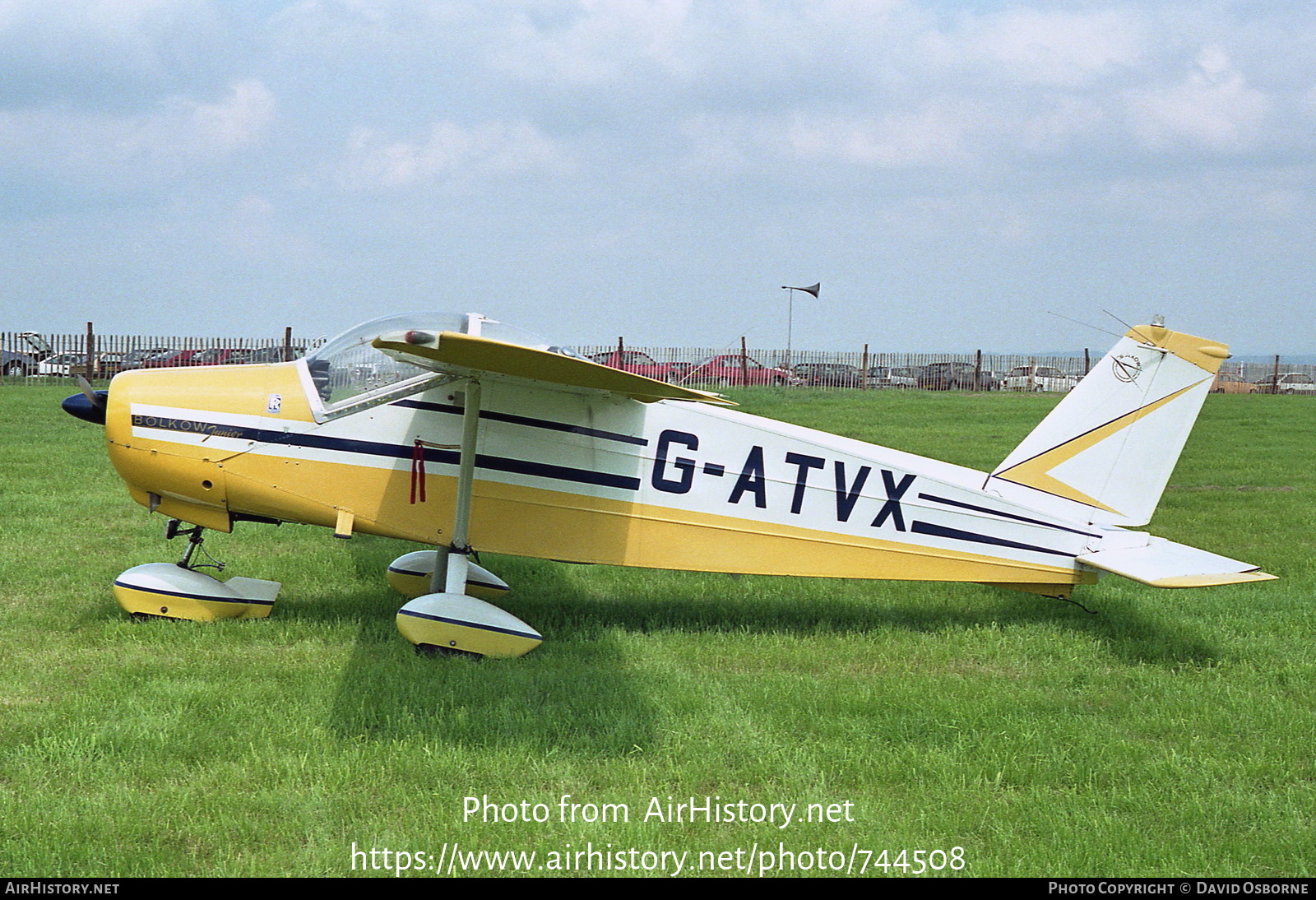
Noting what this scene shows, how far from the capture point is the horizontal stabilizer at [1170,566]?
6.12m

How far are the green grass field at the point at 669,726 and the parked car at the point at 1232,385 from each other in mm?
37328

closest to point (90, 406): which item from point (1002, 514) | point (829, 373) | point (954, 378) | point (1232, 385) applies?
point (1002, 514)

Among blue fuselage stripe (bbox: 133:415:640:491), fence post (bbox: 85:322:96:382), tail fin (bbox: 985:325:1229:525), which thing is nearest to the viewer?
blue fuselage stripe (bbox: 133:415:640:491)

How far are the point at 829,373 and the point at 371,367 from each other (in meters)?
30.8

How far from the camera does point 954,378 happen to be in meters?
39.8

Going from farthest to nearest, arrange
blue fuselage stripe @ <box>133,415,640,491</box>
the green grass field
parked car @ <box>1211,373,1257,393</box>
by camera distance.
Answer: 1. parked car @ <box>1211,373,1257,393</box>
2. blue fuselage stripe @ <box>133,415,640,491</box>
3. the green grass field

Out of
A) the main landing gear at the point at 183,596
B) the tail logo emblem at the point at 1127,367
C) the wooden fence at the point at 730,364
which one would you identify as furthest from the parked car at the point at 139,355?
the tail logo emblem at the point at 1127,367

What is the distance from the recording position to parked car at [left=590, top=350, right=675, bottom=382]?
Result: 101ft

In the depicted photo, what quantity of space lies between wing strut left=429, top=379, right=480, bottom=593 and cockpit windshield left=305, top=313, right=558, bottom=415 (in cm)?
42

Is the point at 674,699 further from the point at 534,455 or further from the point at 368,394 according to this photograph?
the point at 368,394

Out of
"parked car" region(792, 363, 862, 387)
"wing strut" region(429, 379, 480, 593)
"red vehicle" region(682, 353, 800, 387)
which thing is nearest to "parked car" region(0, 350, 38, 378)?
"red vehicle" region(682, 353, 800, 387)

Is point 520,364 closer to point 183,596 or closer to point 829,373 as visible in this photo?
point 183,596

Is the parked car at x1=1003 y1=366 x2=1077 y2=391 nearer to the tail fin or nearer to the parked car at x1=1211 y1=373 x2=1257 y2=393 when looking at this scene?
the parked car at x1=1211 y1=373 x2=1257 y2=393
